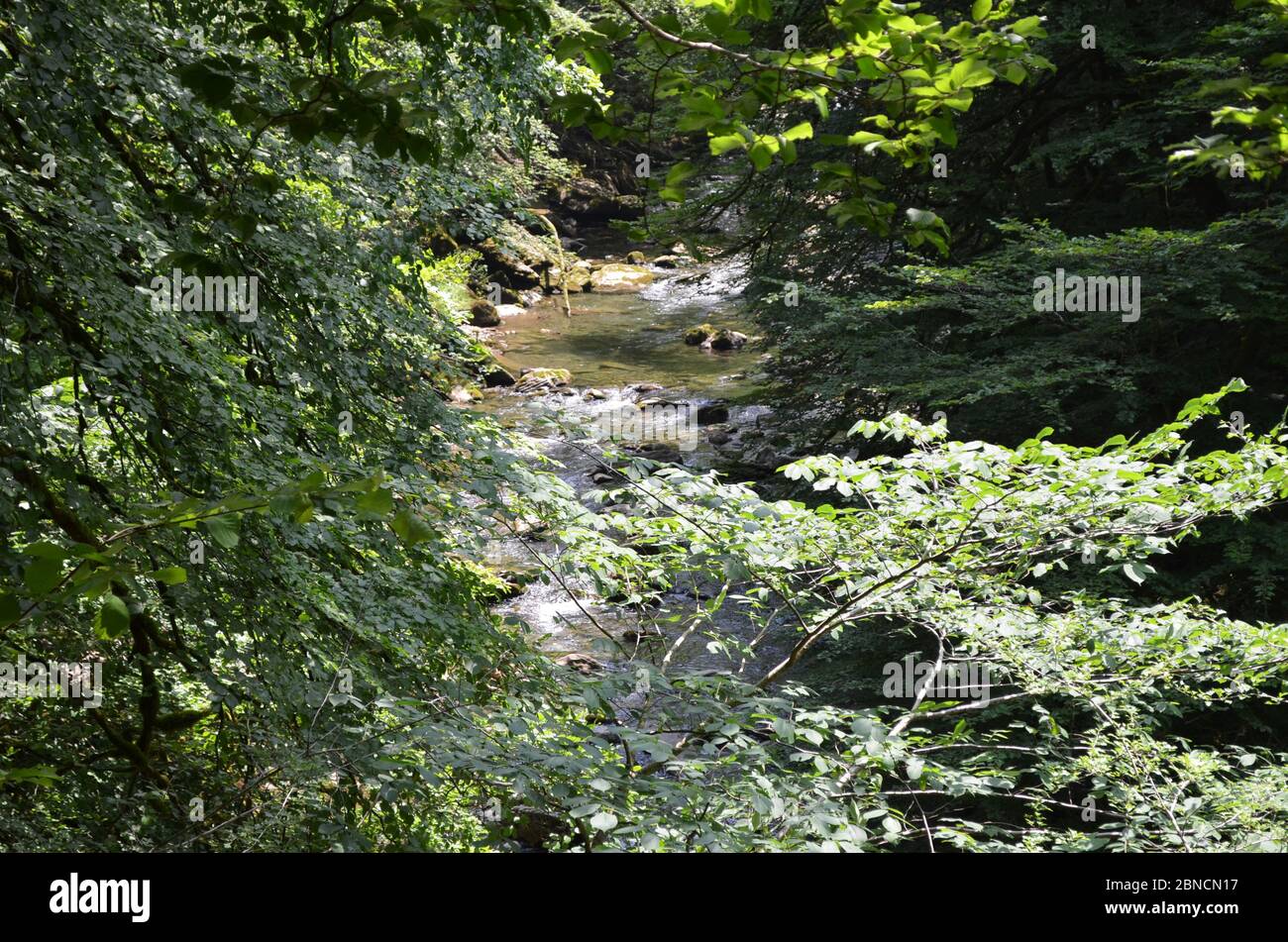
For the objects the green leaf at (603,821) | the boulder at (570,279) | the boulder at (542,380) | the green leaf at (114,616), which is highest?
the green leaf at (114,616)

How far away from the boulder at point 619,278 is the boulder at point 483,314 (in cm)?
460

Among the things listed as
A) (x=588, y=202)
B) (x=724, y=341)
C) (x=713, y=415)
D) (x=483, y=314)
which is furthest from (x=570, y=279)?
(x=713, y=415)

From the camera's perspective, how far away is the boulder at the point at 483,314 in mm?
22594

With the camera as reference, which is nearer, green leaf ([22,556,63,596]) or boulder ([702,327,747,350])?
green leaf ([22,556,63,596])

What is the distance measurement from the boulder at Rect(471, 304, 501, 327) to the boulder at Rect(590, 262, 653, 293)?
181 inches

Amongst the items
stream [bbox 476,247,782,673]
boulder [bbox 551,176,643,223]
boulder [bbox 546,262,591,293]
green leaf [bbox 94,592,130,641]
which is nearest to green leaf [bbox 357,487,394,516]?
green leaf [bbox 94,592,130,641]

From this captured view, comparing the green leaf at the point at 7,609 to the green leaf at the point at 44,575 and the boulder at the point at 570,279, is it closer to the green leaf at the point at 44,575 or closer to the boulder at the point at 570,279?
the green leaf at the point at 44,575

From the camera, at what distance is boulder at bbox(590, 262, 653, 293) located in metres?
26.8

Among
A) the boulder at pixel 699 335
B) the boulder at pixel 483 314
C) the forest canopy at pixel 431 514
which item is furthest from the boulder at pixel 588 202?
the forest canopy at pixel 431 514

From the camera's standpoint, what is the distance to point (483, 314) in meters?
22.7

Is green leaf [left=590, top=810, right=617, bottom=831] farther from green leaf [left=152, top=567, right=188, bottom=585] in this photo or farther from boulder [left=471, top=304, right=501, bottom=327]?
boulder [left=471, top=304, right=501, bottom=327]

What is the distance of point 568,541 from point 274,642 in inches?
57.8

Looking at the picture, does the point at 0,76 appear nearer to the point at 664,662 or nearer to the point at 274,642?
the point at 274,642
